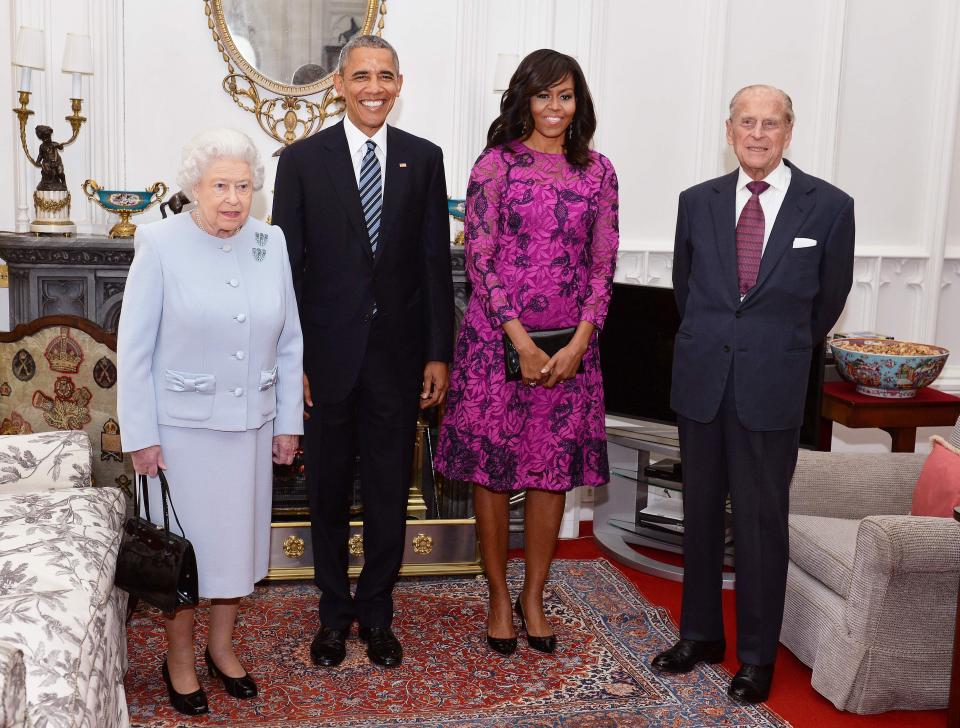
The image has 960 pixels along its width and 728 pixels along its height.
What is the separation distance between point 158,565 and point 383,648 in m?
0.94

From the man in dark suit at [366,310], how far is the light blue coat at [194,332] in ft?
1.02

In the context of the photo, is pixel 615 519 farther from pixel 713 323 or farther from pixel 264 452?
pixel 264 452

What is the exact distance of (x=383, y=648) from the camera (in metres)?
3.28

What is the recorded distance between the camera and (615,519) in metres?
4.62

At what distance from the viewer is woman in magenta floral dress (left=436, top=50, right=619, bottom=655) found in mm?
3145

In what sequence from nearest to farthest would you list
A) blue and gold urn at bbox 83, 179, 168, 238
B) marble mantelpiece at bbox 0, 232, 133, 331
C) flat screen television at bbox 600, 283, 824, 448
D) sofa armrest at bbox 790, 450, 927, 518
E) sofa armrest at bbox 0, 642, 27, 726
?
sofa armrest at bbox 0, 642, 27, 726 → sofa armrest at bbox 790, 450, 927, 518 → marble mantelpiece at bbox 0, 232, 133, 331 → blue and gold urn at bbox 83, 179, 168, 238 → flat screen television at bbox 600, 283, 824, 448

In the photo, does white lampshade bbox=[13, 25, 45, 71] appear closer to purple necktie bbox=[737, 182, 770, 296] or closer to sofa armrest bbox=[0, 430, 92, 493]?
sofa armrest bbox=[0, 430, 92, 493]

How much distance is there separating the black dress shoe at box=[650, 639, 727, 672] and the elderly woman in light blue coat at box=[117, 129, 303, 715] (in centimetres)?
136

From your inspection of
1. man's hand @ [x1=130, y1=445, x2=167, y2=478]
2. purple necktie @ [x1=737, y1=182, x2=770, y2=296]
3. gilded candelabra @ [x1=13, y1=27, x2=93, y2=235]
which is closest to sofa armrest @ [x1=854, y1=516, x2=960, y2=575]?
purple necktie @ [x1=737, y1=182, x2=770, y2=296]

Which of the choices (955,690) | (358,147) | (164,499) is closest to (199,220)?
(358,147)

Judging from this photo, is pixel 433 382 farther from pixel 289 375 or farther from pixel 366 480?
pixel 289 375

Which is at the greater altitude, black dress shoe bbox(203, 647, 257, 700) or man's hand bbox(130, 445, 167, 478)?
man's hand bbox(130, 445, 167, 478)

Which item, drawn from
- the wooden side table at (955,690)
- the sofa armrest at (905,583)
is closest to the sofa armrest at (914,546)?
the sofa armrest at (905,583)

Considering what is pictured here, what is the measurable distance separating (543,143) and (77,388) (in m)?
1.90
